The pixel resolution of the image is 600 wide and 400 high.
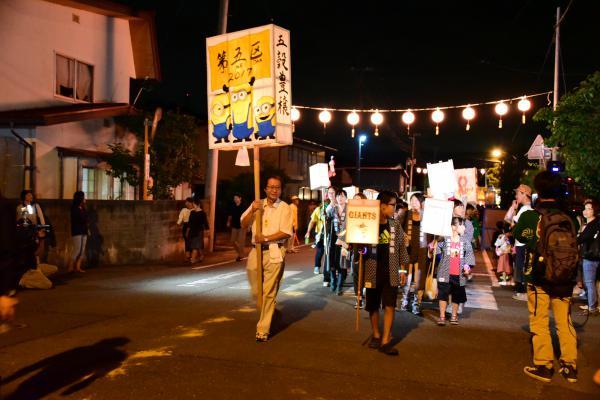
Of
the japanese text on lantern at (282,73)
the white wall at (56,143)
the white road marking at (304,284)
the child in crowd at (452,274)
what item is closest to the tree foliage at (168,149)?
the white wall at (56,143)

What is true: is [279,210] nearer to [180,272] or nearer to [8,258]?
[8,258]

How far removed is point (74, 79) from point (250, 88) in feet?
41.8

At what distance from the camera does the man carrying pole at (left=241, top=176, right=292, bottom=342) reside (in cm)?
732

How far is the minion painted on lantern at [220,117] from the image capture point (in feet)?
27.4

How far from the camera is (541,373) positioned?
19.4ft

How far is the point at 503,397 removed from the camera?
5.35 meters

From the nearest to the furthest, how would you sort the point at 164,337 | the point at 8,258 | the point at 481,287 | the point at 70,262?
the point at 8,258 → the point at 164,337 → the point at 481,287 → the point at 70,262

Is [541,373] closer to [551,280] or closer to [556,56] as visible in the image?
[551,280]

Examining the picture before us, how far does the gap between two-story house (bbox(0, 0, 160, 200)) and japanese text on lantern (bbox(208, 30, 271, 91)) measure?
28.2 ft

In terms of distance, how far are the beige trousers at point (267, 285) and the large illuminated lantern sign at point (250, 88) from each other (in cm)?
173

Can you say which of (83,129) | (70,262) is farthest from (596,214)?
(83,129)

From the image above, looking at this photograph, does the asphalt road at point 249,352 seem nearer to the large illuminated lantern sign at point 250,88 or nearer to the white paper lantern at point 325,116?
the large illuminated lantern sign at point 250,88

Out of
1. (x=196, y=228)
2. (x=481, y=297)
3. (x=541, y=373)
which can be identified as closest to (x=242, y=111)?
(x=541, y=373)

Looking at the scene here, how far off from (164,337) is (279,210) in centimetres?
221
